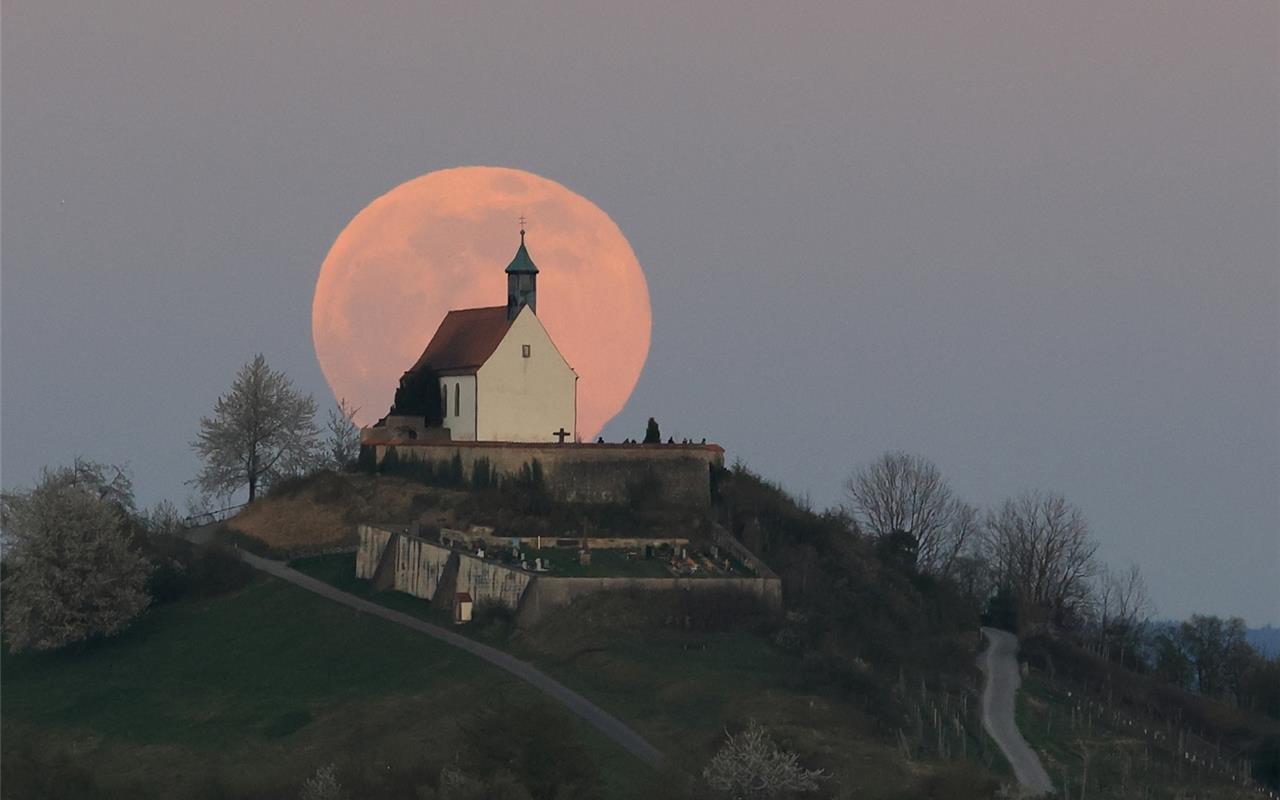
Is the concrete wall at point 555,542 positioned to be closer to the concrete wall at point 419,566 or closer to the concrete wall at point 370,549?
the concrete wall at point 419,566

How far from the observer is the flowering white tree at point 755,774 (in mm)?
72750

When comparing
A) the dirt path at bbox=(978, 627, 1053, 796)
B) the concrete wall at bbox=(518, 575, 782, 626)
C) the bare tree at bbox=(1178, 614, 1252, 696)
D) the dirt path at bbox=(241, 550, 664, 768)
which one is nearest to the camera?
the dirt path at bbox=(241, 550, 664, 768)

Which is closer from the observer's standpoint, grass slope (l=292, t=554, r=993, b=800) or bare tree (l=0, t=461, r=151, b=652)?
grass slope (l=292, t=554, r=993, b=800)

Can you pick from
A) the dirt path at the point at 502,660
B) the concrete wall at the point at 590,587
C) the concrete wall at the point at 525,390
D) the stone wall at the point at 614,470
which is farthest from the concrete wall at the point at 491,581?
the concrete wall at the point at 525,390

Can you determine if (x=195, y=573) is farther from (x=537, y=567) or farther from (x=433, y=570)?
(x=537, y=567)

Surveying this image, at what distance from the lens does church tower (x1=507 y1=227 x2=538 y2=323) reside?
118m

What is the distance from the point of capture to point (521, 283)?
118688mm

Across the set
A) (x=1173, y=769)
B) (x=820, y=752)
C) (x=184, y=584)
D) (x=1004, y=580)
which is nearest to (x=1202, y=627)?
(x=1004, y=580)

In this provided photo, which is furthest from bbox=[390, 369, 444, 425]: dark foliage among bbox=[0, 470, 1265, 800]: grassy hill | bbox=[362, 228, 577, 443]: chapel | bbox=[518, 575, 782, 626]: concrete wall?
bbox=[518, 575, 782, 626]: concrete wall

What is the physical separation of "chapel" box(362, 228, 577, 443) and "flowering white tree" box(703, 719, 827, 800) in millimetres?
42369

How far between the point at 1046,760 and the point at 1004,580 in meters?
47.0

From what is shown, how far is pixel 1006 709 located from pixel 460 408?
31.5m

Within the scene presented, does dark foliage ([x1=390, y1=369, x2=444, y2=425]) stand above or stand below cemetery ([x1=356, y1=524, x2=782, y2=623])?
above

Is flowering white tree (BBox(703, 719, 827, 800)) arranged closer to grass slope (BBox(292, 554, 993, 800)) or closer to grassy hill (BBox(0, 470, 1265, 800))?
grassy hill (BBox(0, 470, 1265, 800))
